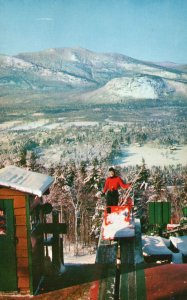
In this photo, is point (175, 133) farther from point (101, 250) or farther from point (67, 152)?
point (101, 250)

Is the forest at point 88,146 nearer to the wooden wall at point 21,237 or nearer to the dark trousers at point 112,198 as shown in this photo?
the dark trousers at point 112,198

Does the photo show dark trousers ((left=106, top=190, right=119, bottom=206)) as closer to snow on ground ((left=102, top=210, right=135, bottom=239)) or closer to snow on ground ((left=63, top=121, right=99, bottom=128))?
snow on ground ((left=102, top=210, right=135, bottom=239))

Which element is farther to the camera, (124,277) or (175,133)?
(175,133)

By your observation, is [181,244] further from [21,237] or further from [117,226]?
[21,237]

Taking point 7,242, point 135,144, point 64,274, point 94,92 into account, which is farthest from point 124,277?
point 94,92

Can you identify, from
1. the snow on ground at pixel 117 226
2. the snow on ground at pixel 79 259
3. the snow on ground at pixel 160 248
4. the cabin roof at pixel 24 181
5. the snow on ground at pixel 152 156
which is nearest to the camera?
the cabin roof at pixel 24 181

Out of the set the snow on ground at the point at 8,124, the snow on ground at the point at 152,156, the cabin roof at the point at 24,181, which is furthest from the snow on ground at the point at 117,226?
the snow on ground at the point at 8,124

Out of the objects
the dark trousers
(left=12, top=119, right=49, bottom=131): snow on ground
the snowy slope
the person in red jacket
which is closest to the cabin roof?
the person in red jacket
